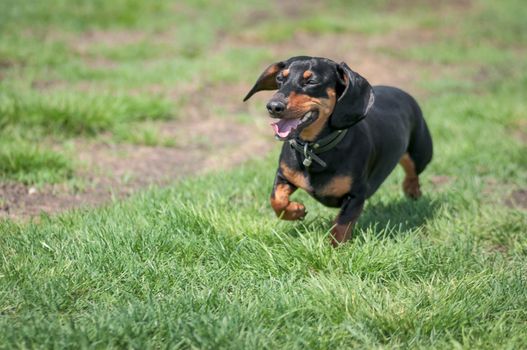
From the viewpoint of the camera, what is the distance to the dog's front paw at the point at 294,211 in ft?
12.2

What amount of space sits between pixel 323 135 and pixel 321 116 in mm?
117

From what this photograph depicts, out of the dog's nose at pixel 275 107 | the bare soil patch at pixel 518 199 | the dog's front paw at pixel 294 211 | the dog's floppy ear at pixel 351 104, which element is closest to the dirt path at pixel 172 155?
the dog's front paw at pixel 294 211

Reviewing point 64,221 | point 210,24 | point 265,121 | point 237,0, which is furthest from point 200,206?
point 237,0

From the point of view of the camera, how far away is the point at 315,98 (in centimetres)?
358

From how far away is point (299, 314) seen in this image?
2914 mm

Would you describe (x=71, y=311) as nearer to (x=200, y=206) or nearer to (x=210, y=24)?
(x=200, y=206)

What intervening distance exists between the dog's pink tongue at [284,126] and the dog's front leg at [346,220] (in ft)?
1.85

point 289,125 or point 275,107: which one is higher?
point 275,107

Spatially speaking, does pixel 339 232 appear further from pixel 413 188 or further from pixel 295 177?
pixel 413 188

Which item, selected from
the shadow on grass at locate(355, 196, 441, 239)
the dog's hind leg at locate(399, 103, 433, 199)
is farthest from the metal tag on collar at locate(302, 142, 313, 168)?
the dog's hind leg at locate(399, 103, 433, 199)

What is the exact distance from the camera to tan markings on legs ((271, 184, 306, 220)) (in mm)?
3703

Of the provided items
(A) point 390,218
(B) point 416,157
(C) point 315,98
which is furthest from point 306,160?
(B) point 416,157

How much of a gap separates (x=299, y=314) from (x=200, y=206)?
1.32 m

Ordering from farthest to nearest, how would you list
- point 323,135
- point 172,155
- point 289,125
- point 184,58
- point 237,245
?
1. point 184,58
2. point 172,155
3. point 323,135
4. point 237,245
5. point 289,125
